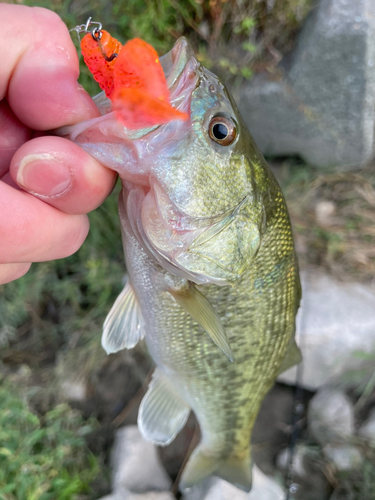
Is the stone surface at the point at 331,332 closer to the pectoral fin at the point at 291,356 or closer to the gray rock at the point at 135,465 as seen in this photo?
the pectoral fin at the point at 291,356

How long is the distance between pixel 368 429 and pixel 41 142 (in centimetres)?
251

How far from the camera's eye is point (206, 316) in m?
1.06

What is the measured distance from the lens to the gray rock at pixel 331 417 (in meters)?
2.22

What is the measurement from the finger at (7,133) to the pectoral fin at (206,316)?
67 centimetres

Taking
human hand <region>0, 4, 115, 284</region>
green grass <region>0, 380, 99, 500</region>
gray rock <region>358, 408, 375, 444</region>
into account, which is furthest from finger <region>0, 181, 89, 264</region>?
gray rock <region>358, 408, 375, 444</region>

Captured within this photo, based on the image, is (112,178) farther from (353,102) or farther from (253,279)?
(353,102)

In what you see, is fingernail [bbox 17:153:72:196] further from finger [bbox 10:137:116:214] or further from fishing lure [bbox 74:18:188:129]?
fishing lure [bbox 74:18:188:129]

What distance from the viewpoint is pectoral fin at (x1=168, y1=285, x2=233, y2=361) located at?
Answer: 105 centimetres

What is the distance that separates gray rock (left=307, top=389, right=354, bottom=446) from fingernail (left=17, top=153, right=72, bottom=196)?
2.29 metres

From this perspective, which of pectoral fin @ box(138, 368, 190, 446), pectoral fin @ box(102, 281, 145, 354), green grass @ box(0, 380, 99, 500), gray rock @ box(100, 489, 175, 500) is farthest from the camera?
gray rock @ box(100, 489, 175, 500)

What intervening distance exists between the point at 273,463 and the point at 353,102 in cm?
252

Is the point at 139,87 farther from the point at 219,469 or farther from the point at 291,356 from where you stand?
the point at 219,469

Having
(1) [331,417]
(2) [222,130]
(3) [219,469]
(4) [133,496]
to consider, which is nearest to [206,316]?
(2) [222,130]

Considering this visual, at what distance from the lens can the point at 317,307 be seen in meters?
2.31
